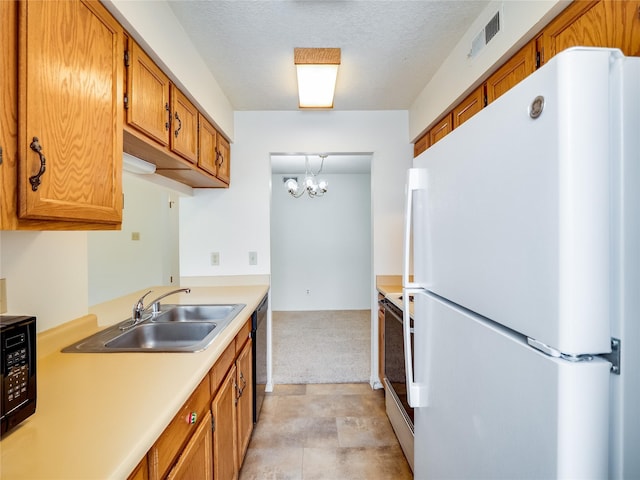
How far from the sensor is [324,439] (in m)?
1.92

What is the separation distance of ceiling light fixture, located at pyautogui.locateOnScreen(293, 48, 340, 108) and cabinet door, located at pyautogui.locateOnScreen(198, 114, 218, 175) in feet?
2.25

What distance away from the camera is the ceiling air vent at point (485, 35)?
1.38m

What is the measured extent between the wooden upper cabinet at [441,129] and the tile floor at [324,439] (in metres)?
2.04

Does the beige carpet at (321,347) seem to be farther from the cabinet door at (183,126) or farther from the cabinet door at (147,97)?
the cabinet door at (147,97)

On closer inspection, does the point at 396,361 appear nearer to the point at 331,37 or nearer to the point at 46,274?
the point at 46,274

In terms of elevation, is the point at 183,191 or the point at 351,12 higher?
the point at 351,12

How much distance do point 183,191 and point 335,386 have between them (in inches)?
83.5

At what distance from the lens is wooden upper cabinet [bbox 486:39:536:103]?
1.22 meters

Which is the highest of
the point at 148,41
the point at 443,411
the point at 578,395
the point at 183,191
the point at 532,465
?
the point at 148,41

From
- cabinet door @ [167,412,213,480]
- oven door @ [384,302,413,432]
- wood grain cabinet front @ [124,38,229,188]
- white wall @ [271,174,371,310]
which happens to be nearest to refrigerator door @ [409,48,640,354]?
cabinet door @ [167,412,213,480]

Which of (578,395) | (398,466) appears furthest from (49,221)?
(398,466)

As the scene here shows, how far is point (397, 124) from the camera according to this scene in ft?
8.68

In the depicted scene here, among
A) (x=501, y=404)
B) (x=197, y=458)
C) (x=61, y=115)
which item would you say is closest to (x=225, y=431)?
(x=197, y=458)

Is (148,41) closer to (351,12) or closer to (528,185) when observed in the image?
A: (351,12)
